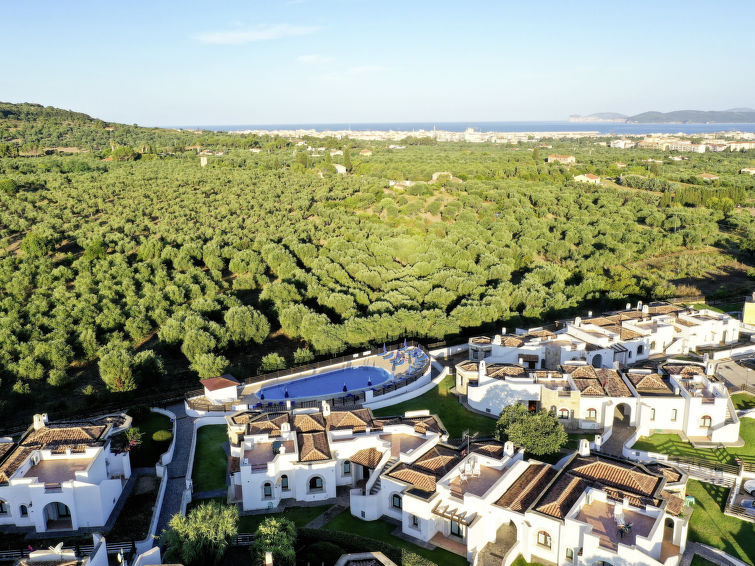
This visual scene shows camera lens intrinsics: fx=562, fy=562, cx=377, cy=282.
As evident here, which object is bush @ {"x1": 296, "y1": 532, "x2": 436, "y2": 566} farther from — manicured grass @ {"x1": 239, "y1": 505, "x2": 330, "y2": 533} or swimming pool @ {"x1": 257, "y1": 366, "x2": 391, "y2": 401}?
swimming pool @ {"x1": 257, "y1": 366, "x2": 391, "y2": 401}

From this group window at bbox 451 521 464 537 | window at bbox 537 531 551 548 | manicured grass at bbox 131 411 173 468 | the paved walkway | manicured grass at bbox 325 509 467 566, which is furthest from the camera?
manicured grass at bbox 131 411 173 468

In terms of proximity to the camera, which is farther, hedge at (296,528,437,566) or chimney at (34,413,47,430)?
chimney at (34,413,47,430)

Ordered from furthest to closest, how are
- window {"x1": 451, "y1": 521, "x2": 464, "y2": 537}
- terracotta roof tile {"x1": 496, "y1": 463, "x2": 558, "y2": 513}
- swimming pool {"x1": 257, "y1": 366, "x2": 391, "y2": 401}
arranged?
swimming pool {"x1": 257, "y1": 366, "x2": 391, "y2": 401}, window {"x1": 451, "y1": 521, "x2": 464, "y2": 537}, terracotta roof tile {"x1": 496, "y1": 463, "x2": 558, "y2": 513}

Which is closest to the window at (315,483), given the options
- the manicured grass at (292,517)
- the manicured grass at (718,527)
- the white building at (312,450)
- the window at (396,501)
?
the white building at (312,450)

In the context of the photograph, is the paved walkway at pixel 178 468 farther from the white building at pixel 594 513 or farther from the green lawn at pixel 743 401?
the green lawn at pixel 743 401

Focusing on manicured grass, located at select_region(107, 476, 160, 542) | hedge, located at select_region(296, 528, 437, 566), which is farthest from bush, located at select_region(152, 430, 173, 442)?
hedge, located at select_region(296, 528, 437, 566)

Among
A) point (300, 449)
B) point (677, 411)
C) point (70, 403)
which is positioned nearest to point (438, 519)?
point (300, 449)
